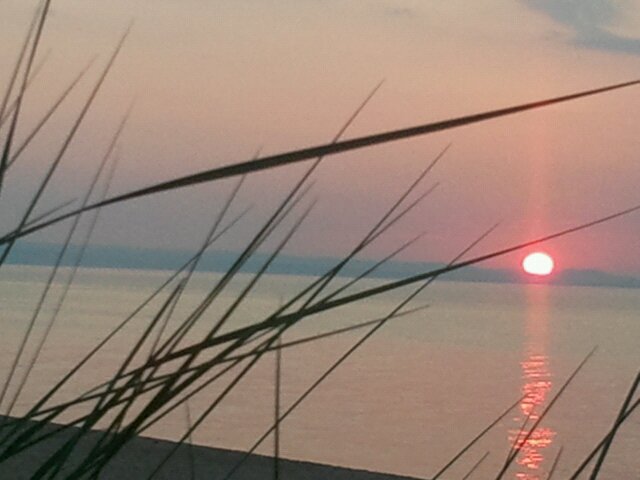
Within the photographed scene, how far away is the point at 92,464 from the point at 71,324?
909 inches

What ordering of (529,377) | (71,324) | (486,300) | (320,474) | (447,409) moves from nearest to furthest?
(320,474)
(447,409)
(529,377)
(71,324)
(486,300)

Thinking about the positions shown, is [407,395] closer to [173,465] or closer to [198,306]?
[173,465]

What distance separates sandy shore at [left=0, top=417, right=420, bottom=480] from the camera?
4730mm

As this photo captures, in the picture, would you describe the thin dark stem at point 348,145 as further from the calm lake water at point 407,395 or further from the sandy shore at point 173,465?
the sandy shore at point 173,465

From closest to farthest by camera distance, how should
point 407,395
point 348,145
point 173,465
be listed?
point 348,145
point 173,465
point 407,395

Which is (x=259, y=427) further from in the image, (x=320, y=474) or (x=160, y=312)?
(x=160, y=312)

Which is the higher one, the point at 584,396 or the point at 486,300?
the point at 486,300

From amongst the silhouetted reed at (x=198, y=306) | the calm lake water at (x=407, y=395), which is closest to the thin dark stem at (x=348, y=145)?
the silhouetted reed at (x=198, y=306)

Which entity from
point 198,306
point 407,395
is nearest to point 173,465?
point 198,306

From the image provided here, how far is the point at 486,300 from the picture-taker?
2589 inches

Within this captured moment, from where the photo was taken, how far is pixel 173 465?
5570 mm

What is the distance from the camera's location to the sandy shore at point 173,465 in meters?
4.73

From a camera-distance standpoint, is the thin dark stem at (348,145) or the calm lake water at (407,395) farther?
the calm lake water at (407,395)

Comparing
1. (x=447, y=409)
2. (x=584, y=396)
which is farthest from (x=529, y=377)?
(x=447, y=409)
